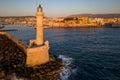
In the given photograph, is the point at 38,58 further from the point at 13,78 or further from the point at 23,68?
the point at 13,78

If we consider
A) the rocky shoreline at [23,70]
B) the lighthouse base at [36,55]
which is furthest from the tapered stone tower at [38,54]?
the rocky shoreline at [23,70]

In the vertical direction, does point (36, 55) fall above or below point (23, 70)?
above

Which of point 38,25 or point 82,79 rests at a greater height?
point 38,25

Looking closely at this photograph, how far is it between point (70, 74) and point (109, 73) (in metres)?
4.53

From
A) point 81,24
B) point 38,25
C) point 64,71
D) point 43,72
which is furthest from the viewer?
point 81,24

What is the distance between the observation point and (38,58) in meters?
23.8

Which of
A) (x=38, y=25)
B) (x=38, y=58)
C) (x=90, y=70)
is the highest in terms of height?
(x=38, y=25)

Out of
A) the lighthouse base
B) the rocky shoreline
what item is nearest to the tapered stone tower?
the lighthouse base

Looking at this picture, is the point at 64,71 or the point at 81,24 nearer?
the point at 64,71

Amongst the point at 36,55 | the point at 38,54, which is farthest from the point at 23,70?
the point at 38,54

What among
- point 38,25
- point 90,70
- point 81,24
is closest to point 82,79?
point 90,70

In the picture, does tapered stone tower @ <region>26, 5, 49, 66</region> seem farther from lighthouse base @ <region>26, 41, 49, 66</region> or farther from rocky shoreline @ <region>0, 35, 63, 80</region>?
rocky shoreline @ <region>0, 35, 63, 80</region>

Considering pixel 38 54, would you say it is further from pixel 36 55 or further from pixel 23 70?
pixel 23 70

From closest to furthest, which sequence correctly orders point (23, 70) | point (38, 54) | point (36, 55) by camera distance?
point (23, 70) < point (36, 55) < point (38, 54)
